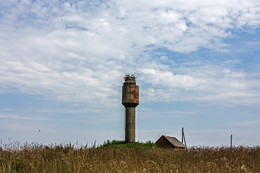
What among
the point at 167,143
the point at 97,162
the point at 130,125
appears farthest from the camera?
the point at 167,143

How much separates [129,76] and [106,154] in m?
13.8

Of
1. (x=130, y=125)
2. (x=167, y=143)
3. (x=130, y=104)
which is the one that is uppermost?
(x=130, y=104)

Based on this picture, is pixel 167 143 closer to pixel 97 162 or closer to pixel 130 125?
pixel 130 125

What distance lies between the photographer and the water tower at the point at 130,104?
23.6 meters

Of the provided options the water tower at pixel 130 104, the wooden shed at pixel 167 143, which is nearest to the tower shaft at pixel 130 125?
A: the water tower at pixel 130 104

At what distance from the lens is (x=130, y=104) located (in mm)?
23719

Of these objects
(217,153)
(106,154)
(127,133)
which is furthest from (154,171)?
(127,133)

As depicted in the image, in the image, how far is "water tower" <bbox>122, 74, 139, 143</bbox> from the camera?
23.6m

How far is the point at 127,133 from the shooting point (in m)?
23.7

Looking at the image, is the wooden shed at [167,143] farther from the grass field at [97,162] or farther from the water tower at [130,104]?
the grass field at [97,162]

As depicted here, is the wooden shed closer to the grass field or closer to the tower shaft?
the tower shaft

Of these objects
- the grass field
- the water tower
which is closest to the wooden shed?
the water tower

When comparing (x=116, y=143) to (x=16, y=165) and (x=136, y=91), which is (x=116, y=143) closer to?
(x=136, y=91)

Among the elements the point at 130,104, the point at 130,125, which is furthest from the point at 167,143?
the point at 130,104
